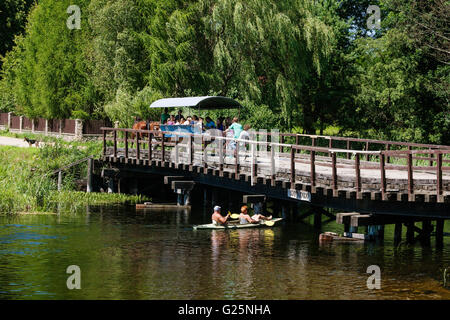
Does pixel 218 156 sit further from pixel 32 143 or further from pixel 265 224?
pixel 32 143

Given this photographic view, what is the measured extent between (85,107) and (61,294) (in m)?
39.9

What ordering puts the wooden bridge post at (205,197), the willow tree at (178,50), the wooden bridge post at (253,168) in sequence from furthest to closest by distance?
1. the willow tree at (178,50)
2. the wooden bridge post at (205,197)
3. the wooden bridge post at (253,168)

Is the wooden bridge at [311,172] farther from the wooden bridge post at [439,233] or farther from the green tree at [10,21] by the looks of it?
the green tree at [10,21]

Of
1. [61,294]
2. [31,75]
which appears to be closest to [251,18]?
[31,75]

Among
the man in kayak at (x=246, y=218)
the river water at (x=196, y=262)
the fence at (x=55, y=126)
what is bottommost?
the river water at (x=196, y=262)

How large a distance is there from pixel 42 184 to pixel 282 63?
17.7 metres

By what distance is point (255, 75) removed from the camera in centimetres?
4272

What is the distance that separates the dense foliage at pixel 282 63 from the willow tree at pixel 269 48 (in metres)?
0.06

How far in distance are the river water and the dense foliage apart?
1584 centimetres

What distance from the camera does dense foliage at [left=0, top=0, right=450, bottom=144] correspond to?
138ft

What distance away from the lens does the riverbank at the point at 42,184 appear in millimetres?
29891

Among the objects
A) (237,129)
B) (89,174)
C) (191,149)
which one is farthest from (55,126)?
(237,129)

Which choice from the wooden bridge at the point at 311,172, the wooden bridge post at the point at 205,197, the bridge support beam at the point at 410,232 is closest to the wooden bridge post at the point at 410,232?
the bridge support beam at the point at 410,232

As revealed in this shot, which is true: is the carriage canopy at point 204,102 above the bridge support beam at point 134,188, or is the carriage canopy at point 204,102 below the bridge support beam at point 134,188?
above
